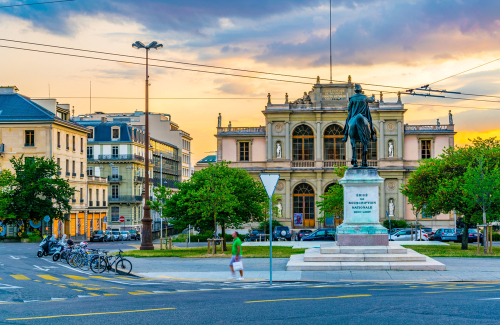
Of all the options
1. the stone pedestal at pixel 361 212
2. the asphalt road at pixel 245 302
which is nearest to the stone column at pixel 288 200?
the stone pedestal at pixel 361 212

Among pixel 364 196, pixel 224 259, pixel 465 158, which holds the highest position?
pixel 465 158

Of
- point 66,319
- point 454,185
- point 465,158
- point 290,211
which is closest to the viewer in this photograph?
point 66,319

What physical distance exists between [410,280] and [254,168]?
5592cm

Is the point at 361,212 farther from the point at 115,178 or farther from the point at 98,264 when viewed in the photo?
the point at 115,178

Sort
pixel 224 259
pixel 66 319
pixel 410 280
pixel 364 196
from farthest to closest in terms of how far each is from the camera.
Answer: pixel 224 259, pixel 364 196, pixel 410 280, pixel 66 319

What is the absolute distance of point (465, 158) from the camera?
43.1 meters

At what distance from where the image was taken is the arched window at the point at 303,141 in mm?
76312

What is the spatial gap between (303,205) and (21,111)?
112 ft

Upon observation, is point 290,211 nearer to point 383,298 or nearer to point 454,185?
point 454,185

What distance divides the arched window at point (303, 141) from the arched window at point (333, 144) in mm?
1737

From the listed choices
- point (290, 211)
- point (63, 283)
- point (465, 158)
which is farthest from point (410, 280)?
point (290, 211)

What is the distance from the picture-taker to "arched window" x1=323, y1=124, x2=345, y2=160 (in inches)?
3000

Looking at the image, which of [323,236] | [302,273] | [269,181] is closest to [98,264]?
[302,273]

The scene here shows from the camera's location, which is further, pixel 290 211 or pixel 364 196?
pixel 290 211
